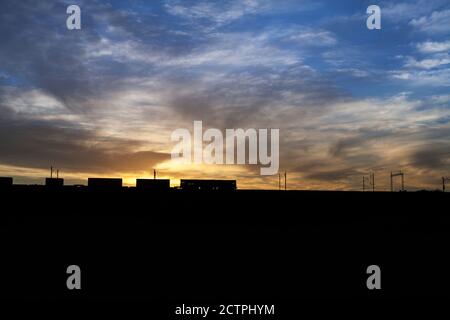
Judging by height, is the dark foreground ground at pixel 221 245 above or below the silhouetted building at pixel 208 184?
below

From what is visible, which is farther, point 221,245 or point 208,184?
point 208,184

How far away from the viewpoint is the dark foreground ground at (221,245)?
32.4 metres

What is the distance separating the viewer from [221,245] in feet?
116

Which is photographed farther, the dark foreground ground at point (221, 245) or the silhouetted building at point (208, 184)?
the silhouetted building at point (208, 184)

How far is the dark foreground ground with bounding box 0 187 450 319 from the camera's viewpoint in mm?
32400

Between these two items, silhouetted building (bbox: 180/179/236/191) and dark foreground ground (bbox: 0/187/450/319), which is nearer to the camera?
dark foreground ground (bbox: 0/187/450/319)

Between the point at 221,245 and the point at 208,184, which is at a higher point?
the point at 208,184

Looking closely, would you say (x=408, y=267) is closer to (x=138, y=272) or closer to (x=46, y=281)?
(x=138, y=272)

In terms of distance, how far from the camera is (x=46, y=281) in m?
31.8

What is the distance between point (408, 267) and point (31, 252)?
29.9 meters

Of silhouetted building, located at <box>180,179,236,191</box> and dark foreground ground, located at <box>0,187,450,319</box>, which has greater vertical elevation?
silhouetted building, located at <box>180,179,236,191</box>
